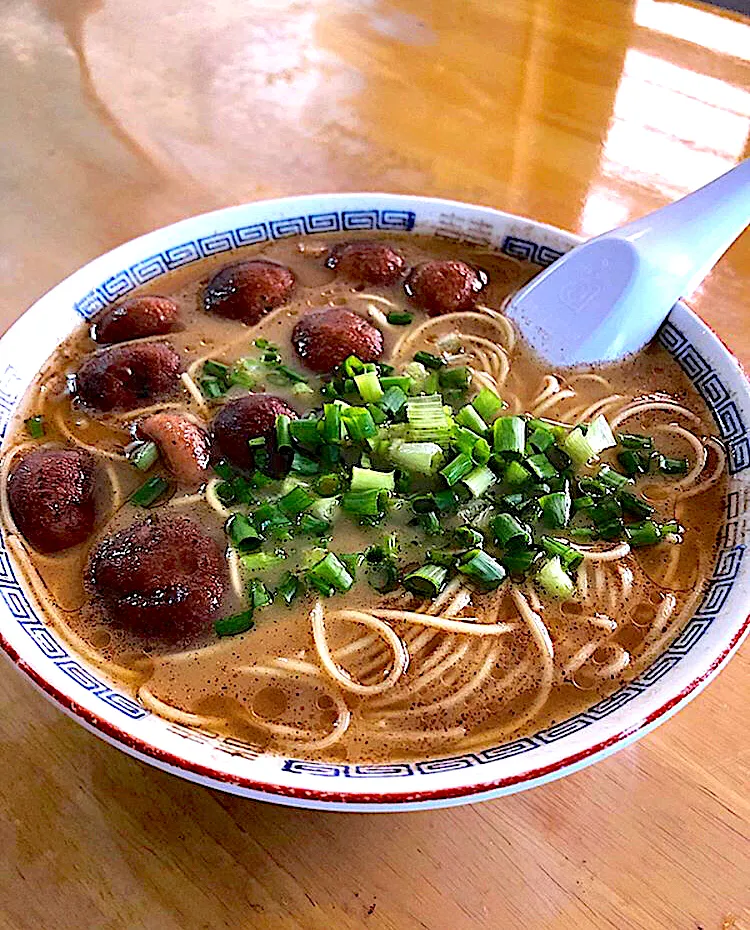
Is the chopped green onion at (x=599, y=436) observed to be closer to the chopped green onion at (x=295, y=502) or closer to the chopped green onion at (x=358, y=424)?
the chopped green onion at (x=358, y=424)

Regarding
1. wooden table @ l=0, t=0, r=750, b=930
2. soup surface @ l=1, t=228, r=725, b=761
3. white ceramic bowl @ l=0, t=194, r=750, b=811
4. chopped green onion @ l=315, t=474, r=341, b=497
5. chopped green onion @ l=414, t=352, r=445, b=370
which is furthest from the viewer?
chopped green onion @ l=414, t=352, r=445, b=370

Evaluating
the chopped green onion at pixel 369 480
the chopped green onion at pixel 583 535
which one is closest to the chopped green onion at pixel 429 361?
the chopped green onion at pixel 369 480

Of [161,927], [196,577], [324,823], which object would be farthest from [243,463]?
[161,927]

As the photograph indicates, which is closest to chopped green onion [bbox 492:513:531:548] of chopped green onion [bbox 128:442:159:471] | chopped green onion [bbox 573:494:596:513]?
chopped green onion [bbox 573:494:596:513]

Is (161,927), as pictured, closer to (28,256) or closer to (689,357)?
(689,357)

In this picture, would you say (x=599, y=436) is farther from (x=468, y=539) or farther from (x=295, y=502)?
(x=295, y=502)

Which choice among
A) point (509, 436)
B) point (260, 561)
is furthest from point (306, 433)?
point (509, 436)

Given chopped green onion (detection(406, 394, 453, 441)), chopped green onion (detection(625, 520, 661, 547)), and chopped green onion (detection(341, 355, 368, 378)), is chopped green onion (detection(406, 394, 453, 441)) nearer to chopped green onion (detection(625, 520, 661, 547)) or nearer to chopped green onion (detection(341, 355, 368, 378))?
chopped green onion (detection(341, 355, 368, 378))
